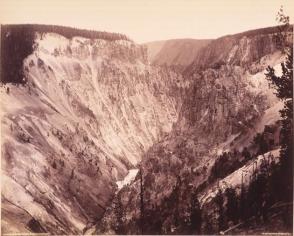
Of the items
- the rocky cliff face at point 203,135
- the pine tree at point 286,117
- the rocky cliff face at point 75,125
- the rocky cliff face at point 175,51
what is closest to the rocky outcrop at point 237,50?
the rocky cliff face at point 203,135

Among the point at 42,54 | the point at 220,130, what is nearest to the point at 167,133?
the point at 220,130

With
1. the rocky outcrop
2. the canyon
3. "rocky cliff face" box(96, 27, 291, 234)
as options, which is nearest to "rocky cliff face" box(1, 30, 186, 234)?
the canyon

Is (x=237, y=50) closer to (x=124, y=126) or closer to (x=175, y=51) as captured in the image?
(x=175, y=51)

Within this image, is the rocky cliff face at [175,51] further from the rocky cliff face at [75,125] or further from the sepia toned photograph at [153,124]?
the rocky cliff face at [75,125]

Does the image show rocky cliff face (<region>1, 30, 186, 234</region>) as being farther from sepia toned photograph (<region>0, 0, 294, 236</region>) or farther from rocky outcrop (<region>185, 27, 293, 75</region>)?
rocky outcrop (<region>185, 27, 293, 75</region>)

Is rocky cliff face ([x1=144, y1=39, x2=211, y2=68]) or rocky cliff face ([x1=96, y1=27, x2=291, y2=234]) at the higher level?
rocky cliff face ([x1=144, y1=39, x2=211, y2=68])
